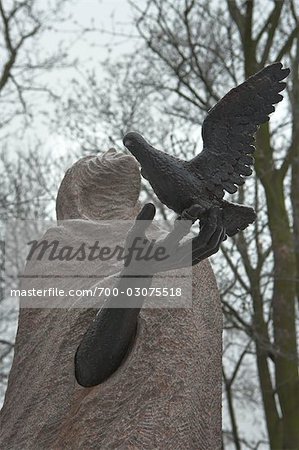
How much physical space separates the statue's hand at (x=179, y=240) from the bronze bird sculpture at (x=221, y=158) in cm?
4

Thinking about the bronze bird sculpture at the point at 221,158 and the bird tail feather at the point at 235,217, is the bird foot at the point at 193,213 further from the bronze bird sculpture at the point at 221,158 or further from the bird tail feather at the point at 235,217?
the bird tail feather at the point at 235,217

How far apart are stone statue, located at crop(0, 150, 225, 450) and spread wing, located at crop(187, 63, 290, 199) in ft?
0.78

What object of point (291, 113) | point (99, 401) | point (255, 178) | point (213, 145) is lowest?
point (99, 401)

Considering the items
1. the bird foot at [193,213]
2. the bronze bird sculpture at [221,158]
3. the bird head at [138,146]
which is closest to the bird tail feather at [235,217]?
the bronze bird sculpture at [221,158]

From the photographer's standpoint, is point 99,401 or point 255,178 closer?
point 99,401

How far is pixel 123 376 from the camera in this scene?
287 centimetres

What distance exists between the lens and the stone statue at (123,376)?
2.80 metres

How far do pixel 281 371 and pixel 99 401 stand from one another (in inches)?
276

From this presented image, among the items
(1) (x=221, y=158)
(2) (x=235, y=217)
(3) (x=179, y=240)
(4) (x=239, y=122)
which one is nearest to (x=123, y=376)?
(3) (x=179, y=240)

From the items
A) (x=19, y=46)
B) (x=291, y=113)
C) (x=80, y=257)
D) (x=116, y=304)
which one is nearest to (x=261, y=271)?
(x=291, y=113)

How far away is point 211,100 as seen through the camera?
11.5m

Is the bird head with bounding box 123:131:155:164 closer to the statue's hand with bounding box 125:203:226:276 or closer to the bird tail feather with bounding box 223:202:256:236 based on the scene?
the statue's hand with bounding box 125:203:226:276

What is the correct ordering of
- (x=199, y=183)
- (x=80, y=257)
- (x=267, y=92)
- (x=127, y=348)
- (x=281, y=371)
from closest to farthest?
(x=199, y=183) < (x=267, y=92) < (x=127, y=348) < (x=80, y=257) < (x=281, y=371)

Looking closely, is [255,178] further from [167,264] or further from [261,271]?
[167,264]
